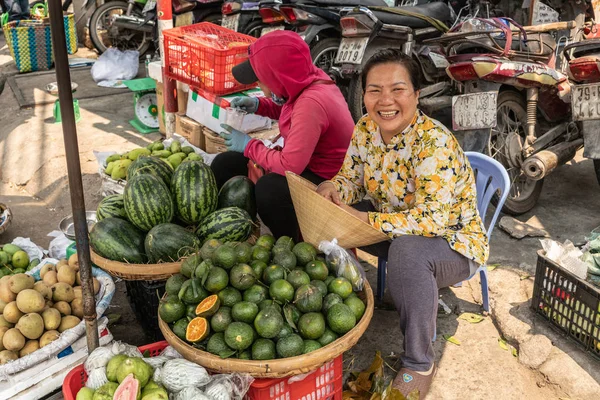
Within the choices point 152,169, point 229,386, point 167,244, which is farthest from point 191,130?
point 229,386

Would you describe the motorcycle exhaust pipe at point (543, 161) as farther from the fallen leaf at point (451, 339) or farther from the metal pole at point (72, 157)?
the metal pole at point (72, 157)

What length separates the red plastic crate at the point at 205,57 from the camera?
4262mm

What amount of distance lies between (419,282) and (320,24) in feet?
11.6

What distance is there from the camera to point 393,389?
2.47m

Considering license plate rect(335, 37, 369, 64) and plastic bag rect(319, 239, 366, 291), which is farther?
license plate rect(335, 37, 369, 64)

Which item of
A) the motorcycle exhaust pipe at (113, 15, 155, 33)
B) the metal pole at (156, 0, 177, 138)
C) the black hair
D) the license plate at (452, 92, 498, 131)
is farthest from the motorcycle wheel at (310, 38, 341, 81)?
the motorcycle exhaust pipe at (113, 15, 155, 33)

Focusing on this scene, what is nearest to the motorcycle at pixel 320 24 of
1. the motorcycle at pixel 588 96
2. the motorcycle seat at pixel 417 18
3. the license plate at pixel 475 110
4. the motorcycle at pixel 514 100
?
the motorcycle seat at pixel 417 18

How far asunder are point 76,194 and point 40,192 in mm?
3310

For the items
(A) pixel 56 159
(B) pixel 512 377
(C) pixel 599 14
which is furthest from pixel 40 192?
(C) pixel 599 14

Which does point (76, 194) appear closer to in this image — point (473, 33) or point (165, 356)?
point (165, 356)

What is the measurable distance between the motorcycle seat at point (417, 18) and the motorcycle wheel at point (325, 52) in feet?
1.59

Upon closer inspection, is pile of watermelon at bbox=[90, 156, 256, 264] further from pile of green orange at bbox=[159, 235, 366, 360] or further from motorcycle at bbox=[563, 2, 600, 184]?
motorcycle at bbox=[563, 2, 600, 184]

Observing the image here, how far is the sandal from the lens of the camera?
8.43ft

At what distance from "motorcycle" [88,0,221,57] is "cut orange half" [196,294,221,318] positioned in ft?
20.7
